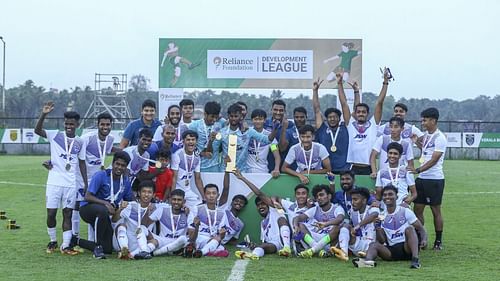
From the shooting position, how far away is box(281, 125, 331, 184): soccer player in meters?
9.84

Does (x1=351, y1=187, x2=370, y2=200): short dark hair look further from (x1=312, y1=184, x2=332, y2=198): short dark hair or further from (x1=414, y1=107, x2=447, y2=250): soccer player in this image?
(x1=414, y1=107, x2=447, y2=250): soccer player

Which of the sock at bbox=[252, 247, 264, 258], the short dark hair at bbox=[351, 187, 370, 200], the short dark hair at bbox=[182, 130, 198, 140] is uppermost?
the short dark hair at bbox=[182, 130, 198, 140]

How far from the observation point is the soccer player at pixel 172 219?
9203mm

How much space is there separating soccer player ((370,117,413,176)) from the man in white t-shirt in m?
0.28

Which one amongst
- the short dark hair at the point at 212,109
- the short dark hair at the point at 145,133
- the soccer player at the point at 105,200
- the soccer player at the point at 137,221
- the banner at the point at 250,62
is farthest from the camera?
the banner at the point at 250,62

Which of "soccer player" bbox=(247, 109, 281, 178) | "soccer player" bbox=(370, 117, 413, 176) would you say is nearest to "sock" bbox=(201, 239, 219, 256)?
"soccer player" bbox=(247, 109, 281, 178)

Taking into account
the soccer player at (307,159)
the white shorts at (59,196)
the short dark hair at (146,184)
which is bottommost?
the white shorts at (59,196)

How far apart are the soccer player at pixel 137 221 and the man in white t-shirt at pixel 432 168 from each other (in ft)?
12.1

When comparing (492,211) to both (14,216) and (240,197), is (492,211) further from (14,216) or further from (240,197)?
(14,216)

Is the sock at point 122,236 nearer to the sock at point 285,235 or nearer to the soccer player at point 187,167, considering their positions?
the soccer player at point 187,167

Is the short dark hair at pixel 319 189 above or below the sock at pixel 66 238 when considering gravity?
above

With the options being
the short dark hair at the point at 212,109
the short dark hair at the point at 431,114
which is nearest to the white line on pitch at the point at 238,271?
the short dark hair at the point at 212,109

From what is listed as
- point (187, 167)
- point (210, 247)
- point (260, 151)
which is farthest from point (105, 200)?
point (260, 151)

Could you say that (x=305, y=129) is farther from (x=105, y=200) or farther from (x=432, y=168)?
(x=105, y=200)
